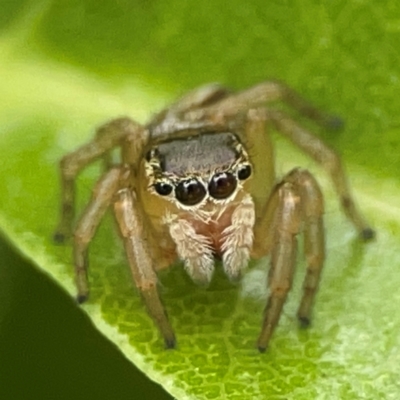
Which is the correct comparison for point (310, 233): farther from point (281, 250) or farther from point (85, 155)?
point (85, 155)

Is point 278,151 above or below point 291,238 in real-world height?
above

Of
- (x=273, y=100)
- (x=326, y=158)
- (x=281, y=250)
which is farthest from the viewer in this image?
(x=273, y=100)

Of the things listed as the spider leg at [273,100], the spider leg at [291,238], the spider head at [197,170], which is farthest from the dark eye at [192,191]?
the spider leg at [273,100]

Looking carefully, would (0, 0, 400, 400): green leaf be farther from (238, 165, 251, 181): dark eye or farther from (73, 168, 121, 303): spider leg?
(238, 165, 251, 181): dark eye

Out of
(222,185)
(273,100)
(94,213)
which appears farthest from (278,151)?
(94,213)

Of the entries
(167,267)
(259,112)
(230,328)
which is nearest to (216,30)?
(259,112)

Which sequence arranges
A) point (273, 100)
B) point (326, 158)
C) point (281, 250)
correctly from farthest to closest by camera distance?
1. point (273, 100)
2. point (326, 158)
3. point (281, 250)
